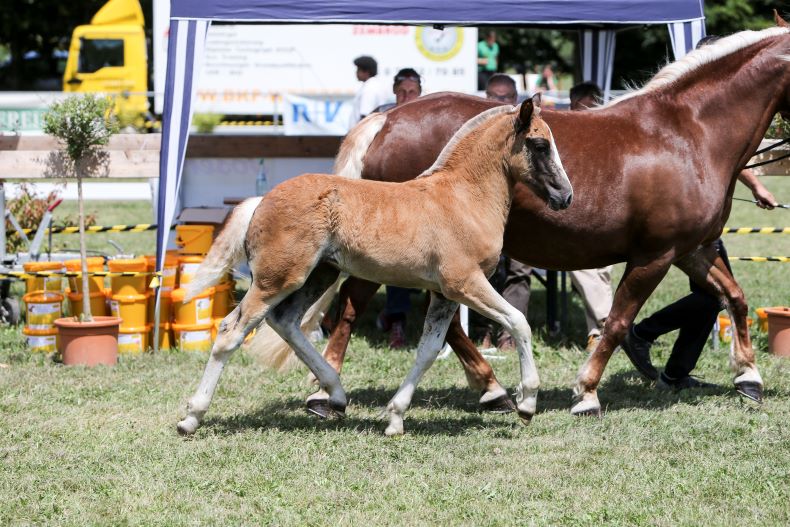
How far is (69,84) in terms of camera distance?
2192 centimetres

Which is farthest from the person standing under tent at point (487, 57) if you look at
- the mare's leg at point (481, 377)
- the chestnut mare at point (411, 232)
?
the chestnut mare at point (411, 232)

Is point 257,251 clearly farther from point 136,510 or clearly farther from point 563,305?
point 563,305

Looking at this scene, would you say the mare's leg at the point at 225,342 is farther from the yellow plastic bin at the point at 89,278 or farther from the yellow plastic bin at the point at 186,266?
the yellow plastic bin at the point at 89,278

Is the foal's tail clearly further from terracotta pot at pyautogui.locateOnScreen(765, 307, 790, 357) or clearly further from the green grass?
terracotta pot at pyautogui.locateOnScreen(765, 307, 790, 357)

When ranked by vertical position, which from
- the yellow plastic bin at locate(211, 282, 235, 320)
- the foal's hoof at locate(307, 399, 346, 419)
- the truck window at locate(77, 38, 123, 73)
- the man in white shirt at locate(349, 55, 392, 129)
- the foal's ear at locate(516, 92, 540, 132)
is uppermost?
the foal's ear at locate(516, 92, 540, 132)

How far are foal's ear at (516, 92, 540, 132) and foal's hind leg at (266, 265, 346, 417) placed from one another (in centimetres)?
134

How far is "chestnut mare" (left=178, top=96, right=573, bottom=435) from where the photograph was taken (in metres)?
5.43

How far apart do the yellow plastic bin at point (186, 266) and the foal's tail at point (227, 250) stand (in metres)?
2.68

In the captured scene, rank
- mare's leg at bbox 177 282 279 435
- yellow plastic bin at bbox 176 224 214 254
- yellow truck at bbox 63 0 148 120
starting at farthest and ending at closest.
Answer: yellow truck at bbox 63 0 148 120, yellow plastic bin at bbox 176 224 214 254, mare's leg at bbox 177 282 279 435

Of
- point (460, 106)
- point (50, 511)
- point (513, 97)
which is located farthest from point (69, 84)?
point (50, 511)

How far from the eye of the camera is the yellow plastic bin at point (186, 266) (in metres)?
8.34

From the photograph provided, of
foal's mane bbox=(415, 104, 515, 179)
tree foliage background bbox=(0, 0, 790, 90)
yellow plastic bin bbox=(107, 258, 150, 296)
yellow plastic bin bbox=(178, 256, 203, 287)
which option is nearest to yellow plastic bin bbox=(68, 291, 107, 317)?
yellow plastic bin bbox=(107, 258, 150, 296)

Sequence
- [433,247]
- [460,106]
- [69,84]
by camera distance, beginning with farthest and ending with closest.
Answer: [69,84] → [460,106] → [433,247]

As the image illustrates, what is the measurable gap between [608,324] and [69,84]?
18177mm
